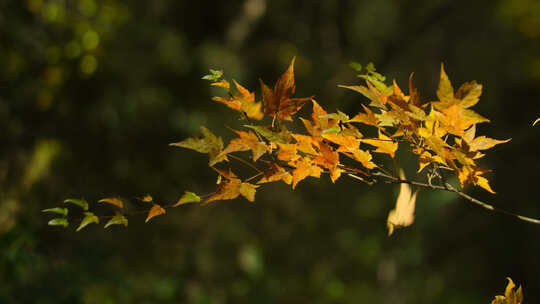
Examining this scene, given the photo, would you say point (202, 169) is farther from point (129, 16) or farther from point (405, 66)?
point (405, 66)

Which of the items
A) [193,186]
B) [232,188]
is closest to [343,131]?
[232,188]

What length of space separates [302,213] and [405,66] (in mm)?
1311

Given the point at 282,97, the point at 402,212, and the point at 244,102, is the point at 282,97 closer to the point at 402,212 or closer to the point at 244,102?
the point at 244,102

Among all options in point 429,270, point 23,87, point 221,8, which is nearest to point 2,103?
point 23,87

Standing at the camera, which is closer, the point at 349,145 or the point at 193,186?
the point at 349,145

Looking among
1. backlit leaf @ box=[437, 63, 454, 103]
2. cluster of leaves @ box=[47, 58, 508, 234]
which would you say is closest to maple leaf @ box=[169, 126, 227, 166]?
cluster of leaves @ box=[47, 58, 508, 234]

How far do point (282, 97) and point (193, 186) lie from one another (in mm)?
1991

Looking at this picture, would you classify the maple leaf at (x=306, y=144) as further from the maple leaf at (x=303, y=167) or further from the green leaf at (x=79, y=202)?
the green leaf at (x=79, y=202)

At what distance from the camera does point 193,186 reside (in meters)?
2.40

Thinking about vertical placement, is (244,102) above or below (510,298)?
above

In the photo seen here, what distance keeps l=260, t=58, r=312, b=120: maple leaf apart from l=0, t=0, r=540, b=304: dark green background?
4.40ft

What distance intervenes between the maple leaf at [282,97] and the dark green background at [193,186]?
1.34 m

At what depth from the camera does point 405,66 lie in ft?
9.71

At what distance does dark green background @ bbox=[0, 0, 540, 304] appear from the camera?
6.57 feet
